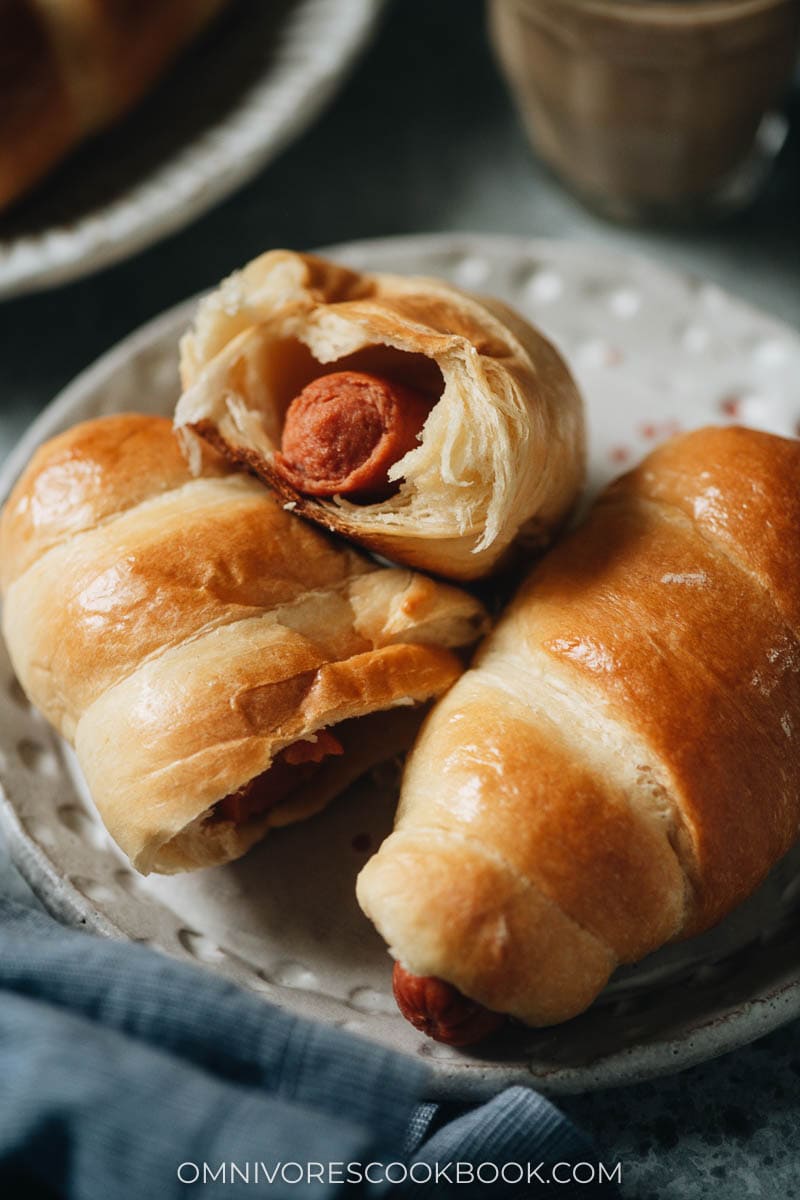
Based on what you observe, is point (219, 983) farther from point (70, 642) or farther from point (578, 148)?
point (578, 148)

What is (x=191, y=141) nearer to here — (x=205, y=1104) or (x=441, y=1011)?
(x=441, y=1011)

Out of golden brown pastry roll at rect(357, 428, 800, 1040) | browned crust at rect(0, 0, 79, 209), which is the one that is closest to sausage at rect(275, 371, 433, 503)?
golden brown pastry roll at rect(357, 428, 800, 1040)

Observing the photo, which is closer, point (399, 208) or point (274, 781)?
point (274, 781)

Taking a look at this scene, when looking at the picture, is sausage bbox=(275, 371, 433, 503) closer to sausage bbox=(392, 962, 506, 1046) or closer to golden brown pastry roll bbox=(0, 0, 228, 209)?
sausage bbox=(392, 962, 506, 1046)

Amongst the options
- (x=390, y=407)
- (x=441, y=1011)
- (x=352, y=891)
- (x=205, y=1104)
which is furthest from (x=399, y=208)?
(x=205, y=1104)

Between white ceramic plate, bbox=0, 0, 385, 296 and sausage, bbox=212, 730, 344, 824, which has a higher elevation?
white ceramic plate, bbox=0, 0, 385, 296
